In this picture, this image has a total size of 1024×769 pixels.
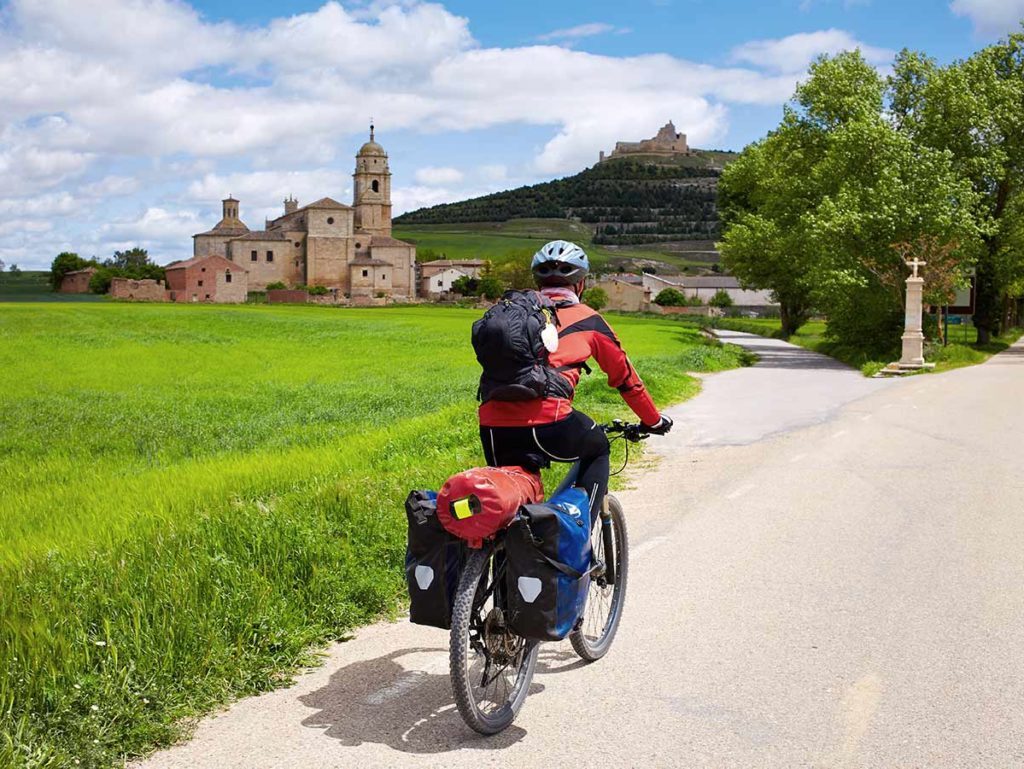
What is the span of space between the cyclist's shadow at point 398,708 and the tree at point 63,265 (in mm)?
152660

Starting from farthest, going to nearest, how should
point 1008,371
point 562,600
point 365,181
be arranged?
point 365,181 < point 1008,371 < point 562,600

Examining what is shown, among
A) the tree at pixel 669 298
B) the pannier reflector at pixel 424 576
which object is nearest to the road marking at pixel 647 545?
the pannier reflector at pixel 424 576

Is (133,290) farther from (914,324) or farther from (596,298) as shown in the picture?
(914,324)

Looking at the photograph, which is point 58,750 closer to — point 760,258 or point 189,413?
point 189,413

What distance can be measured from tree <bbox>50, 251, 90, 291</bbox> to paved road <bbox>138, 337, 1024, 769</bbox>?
5904 inches

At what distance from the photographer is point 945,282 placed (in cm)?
3578

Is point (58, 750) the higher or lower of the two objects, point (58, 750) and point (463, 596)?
the lower

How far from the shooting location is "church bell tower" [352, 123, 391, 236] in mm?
153125

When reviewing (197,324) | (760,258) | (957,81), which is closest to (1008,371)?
(957,81)

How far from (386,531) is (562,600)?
10.2 ft

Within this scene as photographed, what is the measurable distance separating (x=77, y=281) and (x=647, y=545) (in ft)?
482

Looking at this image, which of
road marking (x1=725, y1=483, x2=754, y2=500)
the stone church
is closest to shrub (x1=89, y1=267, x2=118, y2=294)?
the stone church

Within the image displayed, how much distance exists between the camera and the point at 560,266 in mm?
5547

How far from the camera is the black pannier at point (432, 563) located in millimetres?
4781
